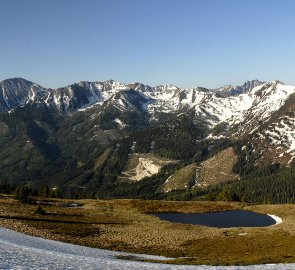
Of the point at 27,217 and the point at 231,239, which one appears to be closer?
the point at 231,239

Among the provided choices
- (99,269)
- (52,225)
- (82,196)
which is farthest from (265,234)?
(82,196)

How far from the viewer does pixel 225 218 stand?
395 ft

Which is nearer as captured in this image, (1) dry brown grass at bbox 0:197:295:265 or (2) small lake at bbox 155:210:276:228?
(1) dry brown grass at bbox 0:197:295:265

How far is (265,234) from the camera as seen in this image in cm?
7956

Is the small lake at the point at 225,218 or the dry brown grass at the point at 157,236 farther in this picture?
A: the small lake at the point at 225,218

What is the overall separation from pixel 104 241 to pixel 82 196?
127893 millimetres

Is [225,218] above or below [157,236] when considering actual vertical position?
below

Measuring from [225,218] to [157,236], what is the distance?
172ft

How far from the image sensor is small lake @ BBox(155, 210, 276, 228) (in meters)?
108

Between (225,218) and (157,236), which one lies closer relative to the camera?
(157,236)

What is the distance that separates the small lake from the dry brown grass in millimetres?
10978

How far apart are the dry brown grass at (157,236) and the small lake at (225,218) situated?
1098 centimetres

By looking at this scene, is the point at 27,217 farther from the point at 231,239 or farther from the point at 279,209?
the point at 279,209

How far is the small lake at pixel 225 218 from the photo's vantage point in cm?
10806
